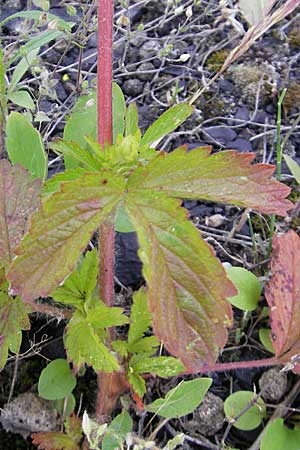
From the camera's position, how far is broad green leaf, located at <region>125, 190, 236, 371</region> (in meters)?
0.76

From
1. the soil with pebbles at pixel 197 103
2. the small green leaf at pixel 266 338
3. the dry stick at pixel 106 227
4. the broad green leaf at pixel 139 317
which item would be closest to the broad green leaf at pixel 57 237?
the dry stick at pixel 106 227

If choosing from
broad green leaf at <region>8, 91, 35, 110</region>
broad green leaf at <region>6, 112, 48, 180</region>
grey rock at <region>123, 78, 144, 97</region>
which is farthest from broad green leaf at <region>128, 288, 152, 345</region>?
grey rock at <region>123, 78, 144, 97</region>

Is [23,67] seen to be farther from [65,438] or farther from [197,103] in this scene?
[65,438]

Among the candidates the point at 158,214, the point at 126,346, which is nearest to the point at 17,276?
the point at 158,214

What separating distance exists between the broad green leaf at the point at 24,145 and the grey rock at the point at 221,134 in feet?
2.27

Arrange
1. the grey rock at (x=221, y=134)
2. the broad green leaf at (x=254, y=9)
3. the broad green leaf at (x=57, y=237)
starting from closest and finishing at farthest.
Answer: the broad green leaf at (x=57, y=237), the broad green leaf at (x=254, y=9), the grey rock at (x=221, y=134)

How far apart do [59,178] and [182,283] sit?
25 centimetres

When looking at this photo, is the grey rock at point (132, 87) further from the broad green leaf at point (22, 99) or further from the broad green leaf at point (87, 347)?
the broad green leaf at point (87, 347)

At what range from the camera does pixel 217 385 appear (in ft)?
4.22

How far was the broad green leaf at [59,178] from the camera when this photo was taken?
2.76 feet

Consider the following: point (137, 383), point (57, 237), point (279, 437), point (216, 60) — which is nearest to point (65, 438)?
point (137, 383)

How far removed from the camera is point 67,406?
1184 millimetres

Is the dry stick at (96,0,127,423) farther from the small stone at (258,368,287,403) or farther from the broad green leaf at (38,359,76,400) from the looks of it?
the small stone at (258,368,287,403)

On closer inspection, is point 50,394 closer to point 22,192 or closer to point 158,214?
point 22,192
